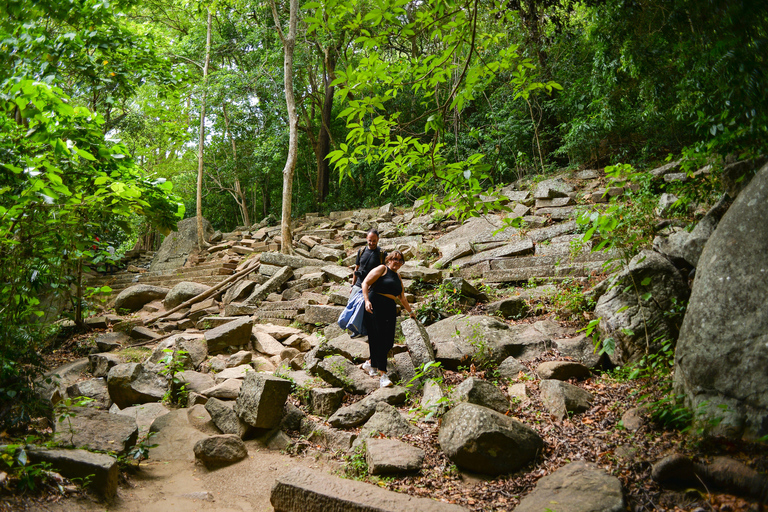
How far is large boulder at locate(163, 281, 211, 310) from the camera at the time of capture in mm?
10547

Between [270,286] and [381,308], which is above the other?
[270,286]

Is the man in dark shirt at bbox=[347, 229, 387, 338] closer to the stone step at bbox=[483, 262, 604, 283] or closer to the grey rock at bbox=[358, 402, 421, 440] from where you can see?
the grey rock at bbox=[358, 402, 421, 440]

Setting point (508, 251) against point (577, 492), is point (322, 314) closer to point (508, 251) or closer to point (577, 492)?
point (508, 251)

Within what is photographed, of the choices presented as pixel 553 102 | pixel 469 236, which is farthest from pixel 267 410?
pixel 553 102

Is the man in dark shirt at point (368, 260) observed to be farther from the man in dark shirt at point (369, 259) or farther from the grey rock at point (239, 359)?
the grey rock at point (239, 359)

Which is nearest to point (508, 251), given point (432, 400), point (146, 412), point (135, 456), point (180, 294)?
point (432, 400)

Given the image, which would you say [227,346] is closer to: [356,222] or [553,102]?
[356,222]

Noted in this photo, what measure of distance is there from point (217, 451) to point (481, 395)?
8.17 feet

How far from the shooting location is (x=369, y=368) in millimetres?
5441

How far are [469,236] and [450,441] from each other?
722cm

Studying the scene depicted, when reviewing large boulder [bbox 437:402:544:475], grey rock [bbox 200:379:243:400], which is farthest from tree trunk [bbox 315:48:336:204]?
large boulder [bbox 437:402:544:475]

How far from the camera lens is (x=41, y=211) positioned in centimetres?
351

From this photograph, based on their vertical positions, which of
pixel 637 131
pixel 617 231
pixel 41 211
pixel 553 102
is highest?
pixel 553 102

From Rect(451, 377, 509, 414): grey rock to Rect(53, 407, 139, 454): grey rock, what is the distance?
2936 mm
